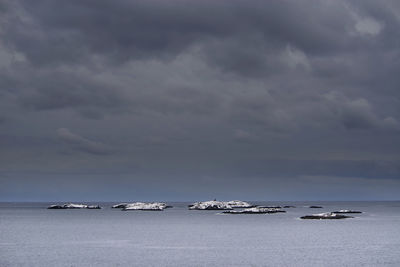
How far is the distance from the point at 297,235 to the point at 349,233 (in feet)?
47.7

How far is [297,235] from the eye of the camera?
127125mm

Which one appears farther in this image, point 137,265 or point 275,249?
point 275,249

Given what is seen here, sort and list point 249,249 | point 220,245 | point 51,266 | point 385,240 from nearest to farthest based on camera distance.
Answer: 1. point 51,266
2. point 249,249
3. point 220,245
4. point 385,240

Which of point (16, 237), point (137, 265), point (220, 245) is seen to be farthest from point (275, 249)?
point (16, 237)

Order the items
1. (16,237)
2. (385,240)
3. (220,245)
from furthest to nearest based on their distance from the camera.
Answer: (16,237) → (385,240) → (220,245)

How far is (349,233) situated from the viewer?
13212cm

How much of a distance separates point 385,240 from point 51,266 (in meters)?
71.1

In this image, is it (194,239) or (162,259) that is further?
(194,239)

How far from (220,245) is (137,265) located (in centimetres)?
3094

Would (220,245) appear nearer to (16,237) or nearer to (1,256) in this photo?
(1,256)

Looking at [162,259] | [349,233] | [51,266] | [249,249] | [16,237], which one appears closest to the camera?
[51,266]

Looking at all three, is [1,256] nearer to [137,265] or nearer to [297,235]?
[137,265]

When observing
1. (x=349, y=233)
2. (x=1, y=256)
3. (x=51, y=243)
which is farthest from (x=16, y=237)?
(x=349, y=233)

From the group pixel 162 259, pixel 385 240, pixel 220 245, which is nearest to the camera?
pixel 162 259
